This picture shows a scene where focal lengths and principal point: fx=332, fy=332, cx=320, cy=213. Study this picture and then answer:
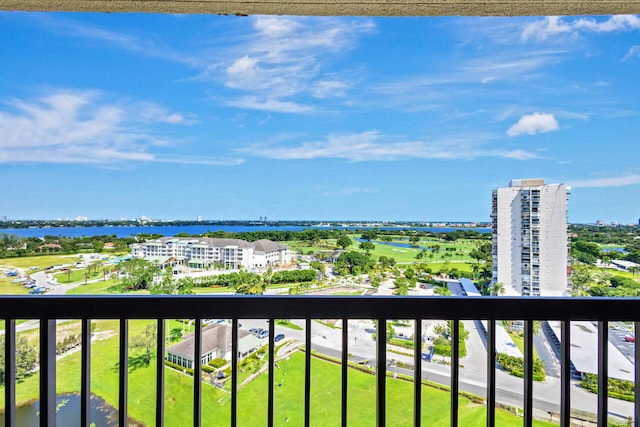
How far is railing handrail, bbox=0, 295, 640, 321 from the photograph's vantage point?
1106mm

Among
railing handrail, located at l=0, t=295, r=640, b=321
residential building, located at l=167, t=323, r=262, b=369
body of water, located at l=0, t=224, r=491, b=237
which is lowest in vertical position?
residential building, located at l=167, t=323, r=262, b=369

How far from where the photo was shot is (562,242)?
235cm

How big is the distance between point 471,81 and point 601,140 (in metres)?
2.25

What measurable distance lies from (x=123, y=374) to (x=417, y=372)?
3.30ft

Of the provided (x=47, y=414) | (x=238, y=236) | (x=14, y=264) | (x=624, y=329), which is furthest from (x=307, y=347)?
(x=14, y=264)

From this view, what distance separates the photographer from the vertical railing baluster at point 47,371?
3.68ft

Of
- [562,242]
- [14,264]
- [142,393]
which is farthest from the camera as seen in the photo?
[14,264]

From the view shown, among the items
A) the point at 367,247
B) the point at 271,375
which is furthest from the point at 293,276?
the point at 271,375

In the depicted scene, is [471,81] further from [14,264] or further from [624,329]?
[14,264]

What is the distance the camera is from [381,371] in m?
1.14

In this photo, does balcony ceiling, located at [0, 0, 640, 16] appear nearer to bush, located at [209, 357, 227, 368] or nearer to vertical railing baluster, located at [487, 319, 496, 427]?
vertical railing baluster, located at [487, 319, 496, 427]

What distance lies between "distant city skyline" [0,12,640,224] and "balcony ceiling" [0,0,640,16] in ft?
8.53

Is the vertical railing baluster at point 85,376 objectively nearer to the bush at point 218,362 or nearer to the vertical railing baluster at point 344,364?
the bush at point 218,362

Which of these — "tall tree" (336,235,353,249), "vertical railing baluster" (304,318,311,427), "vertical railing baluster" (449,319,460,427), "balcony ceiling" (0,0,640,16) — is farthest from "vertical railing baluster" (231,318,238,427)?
"tall tree" (336,235,353,249)
